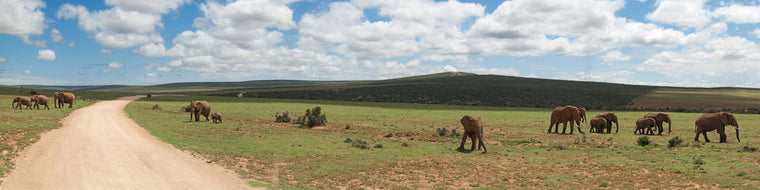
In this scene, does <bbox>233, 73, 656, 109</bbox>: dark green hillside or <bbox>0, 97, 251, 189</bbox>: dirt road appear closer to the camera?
<bbox>0, 97, 251, 189</bbox>: dirt road

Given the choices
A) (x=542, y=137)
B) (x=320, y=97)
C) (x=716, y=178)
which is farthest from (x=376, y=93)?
(x=716, y=178)

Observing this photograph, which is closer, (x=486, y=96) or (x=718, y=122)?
(x=718, y=122)

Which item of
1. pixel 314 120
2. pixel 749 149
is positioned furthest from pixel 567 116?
pixel 314 120

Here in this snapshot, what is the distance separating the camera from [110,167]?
1467cm

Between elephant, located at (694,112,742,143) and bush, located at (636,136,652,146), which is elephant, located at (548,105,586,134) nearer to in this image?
bush, located at (636,136,652,146)

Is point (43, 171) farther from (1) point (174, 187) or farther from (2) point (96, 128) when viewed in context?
(2) point (96, 128)

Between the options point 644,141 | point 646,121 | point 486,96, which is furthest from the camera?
point 486,96

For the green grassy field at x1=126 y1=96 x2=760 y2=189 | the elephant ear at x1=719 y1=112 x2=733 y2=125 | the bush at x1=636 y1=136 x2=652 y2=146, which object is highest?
the elephant ear at x1=719 y1=112 x2=733 y2=125

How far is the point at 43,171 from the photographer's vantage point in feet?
45.0

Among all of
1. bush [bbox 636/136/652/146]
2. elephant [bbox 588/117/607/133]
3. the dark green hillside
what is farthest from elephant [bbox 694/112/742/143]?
the dark green hillside

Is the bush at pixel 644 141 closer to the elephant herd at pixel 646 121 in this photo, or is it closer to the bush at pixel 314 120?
the elephant herd at pixel 646 121

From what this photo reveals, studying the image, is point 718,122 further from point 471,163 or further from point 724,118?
point 471,163

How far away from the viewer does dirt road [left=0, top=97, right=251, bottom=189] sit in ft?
41.3

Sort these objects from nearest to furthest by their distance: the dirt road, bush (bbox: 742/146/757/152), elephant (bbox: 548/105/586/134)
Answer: the dirt road < bush (bbox: 742/146/757/152) < elephant (bbox: 548/105/586/134)
